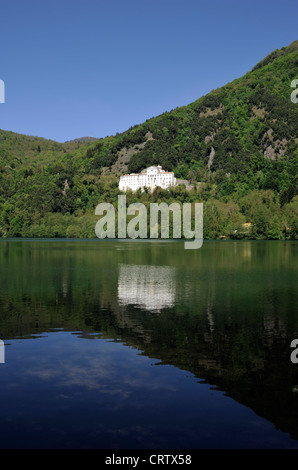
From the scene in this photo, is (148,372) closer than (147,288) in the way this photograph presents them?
Yes

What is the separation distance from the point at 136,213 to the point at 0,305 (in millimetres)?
166814

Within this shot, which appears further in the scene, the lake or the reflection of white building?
the reflection of white building

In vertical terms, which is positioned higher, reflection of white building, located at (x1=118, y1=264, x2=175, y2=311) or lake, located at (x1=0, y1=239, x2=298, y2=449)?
reflection of white building, located at (x1=118, y1=264, x2=175, y2=311)

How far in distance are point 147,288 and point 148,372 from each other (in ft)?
59.8

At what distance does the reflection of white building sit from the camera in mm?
25172

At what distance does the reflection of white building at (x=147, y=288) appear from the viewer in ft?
82.6

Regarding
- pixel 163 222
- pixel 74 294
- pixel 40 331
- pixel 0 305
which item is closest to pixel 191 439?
pixel 40 331

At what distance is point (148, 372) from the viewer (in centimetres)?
1301

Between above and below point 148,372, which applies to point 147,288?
above

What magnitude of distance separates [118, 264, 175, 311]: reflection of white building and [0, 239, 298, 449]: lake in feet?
1.09

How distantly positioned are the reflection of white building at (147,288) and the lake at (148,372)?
1.09 ft

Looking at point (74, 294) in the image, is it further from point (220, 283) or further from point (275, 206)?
point (275, 206)

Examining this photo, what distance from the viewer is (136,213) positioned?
190375 mm

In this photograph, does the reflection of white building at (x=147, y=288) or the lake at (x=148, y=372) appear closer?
the lake at (x=148, y=372)
